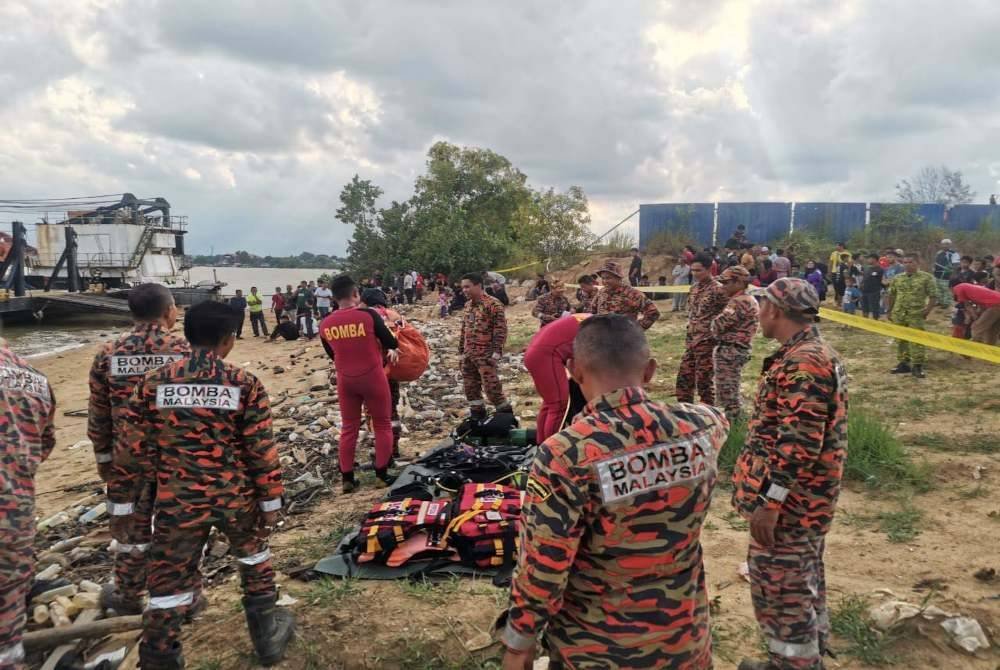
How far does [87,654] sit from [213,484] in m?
1.42

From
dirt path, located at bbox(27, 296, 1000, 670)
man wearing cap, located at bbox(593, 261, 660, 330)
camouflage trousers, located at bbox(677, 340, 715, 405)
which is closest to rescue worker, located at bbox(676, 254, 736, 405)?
camouflage trousers, located at bbox(677, 340, 715, 405)

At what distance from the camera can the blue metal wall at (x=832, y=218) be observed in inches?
845

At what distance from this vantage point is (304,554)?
4.25 metres

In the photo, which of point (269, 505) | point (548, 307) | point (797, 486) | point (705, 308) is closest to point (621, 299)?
point (705, 308)

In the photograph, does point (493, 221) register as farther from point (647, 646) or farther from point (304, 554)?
point (647, 646)

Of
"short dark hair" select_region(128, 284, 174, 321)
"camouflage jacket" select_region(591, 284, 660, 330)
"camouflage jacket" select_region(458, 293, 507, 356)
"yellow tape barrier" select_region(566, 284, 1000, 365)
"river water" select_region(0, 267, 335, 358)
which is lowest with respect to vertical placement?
"river water" select_region(0, 267, 335, 358)

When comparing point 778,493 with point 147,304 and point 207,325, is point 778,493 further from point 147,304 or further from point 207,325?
point 147,304

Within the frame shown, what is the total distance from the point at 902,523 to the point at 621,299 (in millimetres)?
3346

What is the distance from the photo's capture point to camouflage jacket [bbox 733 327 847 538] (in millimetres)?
2516

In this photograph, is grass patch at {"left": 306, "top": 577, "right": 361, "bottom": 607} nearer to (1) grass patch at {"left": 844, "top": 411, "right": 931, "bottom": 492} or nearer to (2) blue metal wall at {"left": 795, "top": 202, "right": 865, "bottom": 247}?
(1) grass patch at {"left": 844, "top": 411, "right": 931, "bottom": 492}

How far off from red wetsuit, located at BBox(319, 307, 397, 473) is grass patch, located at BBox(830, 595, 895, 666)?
3.62 m

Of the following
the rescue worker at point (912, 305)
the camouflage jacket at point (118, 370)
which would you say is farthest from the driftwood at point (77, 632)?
the rescue worker at point (912, 305)

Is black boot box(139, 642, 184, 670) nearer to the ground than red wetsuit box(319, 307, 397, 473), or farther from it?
nearer to the ground

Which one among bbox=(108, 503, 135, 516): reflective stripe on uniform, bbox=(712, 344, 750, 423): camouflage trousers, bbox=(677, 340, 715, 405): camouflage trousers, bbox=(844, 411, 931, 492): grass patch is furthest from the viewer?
bbox=(677, 340, 715, 405): camouflage trousers
